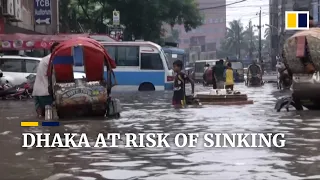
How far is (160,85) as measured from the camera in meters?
29.7

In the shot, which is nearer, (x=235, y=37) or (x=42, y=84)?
(x=42, y=84)

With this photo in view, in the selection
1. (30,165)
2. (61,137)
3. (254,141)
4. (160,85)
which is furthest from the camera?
(160,85)

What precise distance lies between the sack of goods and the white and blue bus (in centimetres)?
1443

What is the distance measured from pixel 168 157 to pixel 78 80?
580 centimetres

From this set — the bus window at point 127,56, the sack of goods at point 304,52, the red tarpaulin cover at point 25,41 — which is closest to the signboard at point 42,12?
the red tarpaulin cover at point 25,41

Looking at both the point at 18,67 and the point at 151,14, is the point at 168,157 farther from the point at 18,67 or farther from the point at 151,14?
the point at 151,14

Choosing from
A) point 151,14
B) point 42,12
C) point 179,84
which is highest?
point 151,14

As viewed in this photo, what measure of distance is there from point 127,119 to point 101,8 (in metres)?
39.9

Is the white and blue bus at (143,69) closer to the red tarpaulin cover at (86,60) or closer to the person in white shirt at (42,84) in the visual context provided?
the red tarpaulin cover at (86,60)

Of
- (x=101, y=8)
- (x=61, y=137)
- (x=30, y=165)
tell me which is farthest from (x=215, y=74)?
(x=101, y=8)

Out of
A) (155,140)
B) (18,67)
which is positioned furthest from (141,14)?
(155,140)

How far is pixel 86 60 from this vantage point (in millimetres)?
13898

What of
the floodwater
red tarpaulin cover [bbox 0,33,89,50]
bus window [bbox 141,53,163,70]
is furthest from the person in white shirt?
bus window [bbox 141,53,163,70]

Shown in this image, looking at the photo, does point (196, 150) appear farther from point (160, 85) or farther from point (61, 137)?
point (160, 85)
